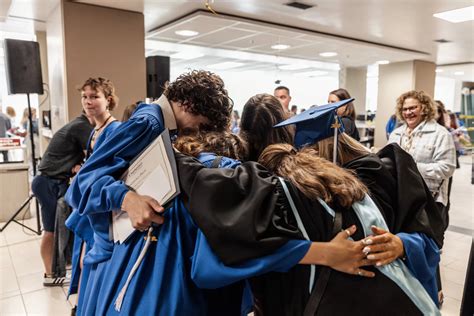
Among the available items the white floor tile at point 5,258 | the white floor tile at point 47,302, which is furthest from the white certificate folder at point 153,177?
the white floor tile at point 5,258

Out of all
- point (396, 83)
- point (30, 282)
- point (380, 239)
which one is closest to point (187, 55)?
point (396, 83)

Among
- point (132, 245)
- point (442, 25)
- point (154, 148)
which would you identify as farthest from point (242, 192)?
point (442, 25)

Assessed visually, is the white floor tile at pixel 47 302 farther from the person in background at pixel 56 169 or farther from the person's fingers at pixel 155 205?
the person's fingers at pixel 155 205

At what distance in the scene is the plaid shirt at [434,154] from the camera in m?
2.54

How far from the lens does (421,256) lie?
98 cm

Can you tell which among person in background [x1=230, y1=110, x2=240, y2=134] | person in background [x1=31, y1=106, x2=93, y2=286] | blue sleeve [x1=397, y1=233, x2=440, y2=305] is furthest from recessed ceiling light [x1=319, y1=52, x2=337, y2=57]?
blue sleeve [x1=397, y1=233, x2=440, y2=305]

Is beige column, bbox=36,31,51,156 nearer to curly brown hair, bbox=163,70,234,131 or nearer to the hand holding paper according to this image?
curly brown hair, bbox=163,70,234,131

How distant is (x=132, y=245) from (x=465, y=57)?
919 centimetres

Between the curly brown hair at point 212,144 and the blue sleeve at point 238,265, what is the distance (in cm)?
29

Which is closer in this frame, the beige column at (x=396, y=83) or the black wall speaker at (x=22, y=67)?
the black wall speaker at (x=22, y=67)

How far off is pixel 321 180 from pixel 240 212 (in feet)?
0.76

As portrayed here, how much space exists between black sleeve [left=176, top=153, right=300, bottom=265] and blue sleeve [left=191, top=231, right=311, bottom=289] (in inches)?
0.8

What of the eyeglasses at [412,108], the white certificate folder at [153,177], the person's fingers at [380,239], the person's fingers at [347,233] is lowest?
the person's fingers at [380,239]

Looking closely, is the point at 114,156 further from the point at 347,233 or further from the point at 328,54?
the point at 328,54
